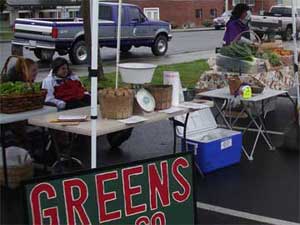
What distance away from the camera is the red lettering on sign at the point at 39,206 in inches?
123

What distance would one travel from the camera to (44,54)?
1800 centimetres

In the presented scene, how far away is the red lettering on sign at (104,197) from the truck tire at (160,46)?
57.2ft

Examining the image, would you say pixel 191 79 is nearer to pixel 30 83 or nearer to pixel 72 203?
pixel 30 83

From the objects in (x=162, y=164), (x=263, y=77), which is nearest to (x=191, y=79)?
(x=263, y=77)

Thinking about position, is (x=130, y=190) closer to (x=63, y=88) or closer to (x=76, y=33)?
(x=63, y=88)

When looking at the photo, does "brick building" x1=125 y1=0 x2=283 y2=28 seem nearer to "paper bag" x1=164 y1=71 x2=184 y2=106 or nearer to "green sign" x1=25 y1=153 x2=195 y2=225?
"paper bag" x1=164 y1=71 x2=184 y2=106

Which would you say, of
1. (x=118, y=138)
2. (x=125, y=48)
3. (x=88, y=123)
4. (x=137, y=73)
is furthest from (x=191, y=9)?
(x=88, y=123)

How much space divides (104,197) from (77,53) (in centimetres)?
1455

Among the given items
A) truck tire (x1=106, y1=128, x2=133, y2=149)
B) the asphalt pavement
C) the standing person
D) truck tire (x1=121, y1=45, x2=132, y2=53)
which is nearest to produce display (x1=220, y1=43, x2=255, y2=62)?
the standing person

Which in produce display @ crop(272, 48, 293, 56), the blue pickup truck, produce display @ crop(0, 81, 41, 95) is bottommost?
produce display @ crop(0, 81, 41, 95)

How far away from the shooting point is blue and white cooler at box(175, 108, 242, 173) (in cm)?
566

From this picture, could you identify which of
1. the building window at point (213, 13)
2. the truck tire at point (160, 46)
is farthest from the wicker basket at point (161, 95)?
the building window at point (213, 13)

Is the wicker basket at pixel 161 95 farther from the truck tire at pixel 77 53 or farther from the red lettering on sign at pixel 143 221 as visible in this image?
the truck tire at pixel 77 53

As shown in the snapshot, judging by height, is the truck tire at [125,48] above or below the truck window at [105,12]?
below
